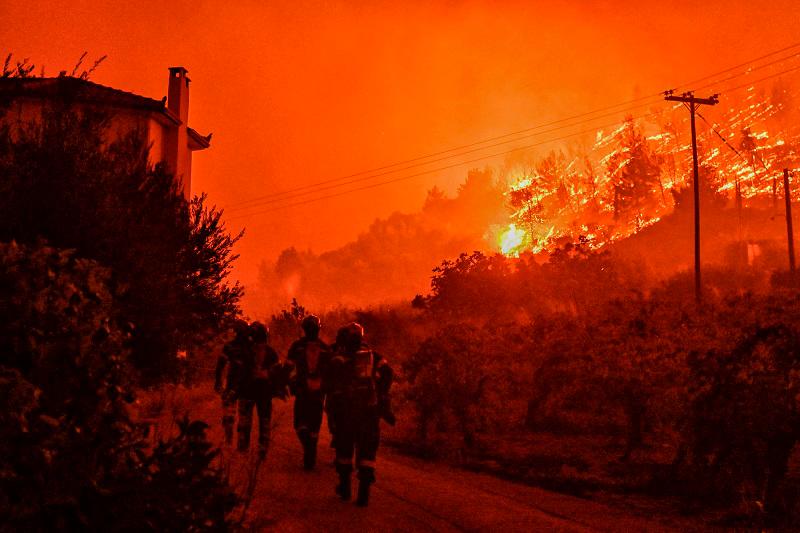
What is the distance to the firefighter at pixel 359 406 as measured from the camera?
8.49 metres

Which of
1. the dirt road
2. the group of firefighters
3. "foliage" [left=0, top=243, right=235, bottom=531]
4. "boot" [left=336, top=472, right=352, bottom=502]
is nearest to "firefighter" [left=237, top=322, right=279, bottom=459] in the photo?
the group of firefighters

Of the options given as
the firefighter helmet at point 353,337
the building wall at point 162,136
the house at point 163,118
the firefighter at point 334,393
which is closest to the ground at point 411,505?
the firefighter at point 334,393

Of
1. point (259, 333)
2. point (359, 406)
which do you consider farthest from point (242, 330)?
point (359, 406)

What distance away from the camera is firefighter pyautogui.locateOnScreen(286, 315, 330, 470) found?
10117mm

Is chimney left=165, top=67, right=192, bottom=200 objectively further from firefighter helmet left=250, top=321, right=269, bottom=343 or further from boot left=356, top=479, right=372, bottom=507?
boot left=356, top=479, right=372, bottom=507

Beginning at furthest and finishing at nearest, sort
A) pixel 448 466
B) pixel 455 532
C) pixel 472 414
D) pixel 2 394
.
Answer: pixel 472 414, pixel 448 466, pixel 455 532, pixel 2 394

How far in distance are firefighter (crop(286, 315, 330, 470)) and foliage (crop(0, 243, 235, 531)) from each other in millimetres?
5349

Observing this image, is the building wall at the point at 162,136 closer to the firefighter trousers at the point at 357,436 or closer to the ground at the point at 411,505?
the ground at the point at 411,505

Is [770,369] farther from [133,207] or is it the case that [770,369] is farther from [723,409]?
[133,207]

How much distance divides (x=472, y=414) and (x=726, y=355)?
20.1 ft

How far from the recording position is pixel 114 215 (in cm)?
877

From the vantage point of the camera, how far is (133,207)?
10.1m

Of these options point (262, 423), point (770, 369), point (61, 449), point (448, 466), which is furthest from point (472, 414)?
point (61, 449)

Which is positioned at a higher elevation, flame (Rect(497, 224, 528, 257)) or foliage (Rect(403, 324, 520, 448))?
flame (Rect(497, 224, 528, 257))
